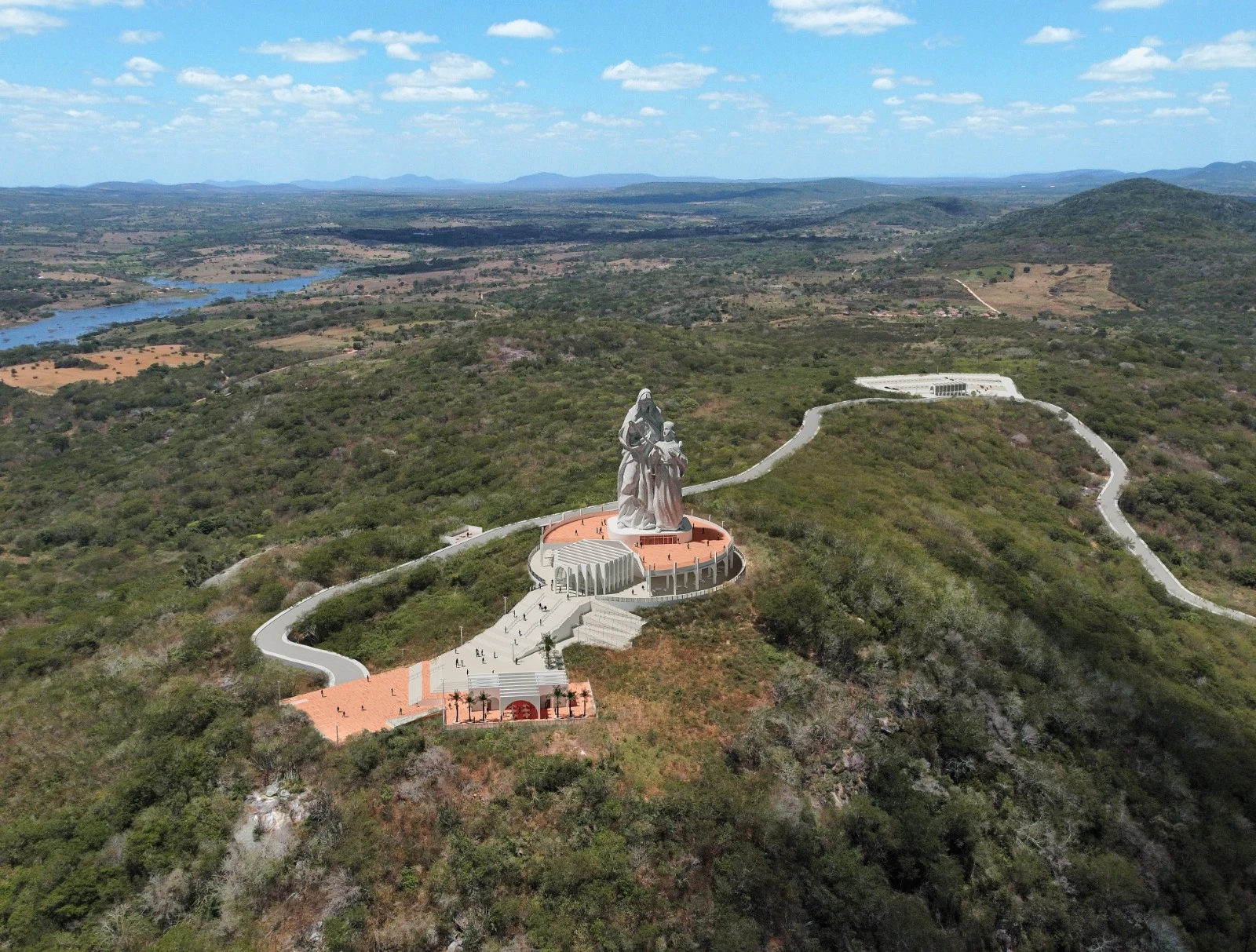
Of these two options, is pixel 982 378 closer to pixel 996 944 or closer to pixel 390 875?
pixel 996 944

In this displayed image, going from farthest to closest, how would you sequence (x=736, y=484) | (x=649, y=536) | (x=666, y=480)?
(x=736, y=484), (x=649, y=536), (x=666, y=480)

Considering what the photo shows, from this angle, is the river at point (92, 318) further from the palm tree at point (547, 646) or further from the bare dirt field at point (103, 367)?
the palm tree at point (547, 646)

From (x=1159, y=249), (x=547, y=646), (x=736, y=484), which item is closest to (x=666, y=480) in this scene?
(x=547, y=646)

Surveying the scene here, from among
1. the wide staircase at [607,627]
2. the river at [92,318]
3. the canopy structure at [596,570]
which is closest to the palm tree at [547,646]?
the wide staircase at [607,627]

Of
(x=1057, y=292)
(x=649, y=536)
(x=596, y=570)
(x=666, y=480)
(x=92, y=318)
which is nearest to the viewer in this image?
(x=596, y=570)

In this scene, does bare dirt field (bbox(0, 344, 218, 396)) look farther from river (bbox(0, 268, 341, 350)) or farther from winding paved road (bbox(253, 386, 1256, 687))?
winding paved road (bbox(253, 386, 1256, 687))

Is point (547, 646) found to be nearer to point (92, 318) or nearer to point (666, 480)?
point (666, 480)

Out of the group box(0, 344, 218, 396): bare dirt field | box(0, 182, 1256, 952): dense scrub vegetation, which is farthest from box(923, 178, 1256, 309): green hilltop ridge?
box(0, 344, 218, 396): bare dirt field
